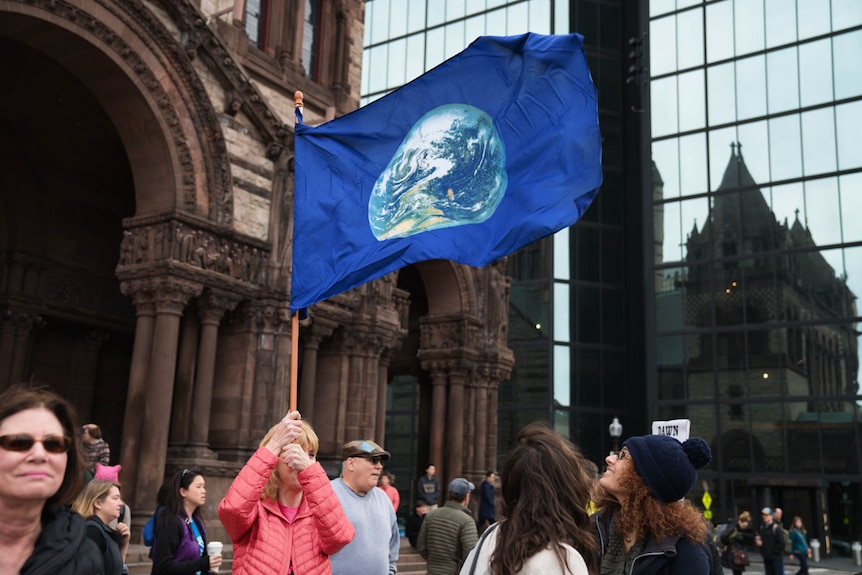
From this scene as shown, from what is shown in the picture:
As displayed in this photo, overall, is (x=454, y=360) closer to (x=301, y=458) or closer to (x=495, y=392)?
(x=495, y=392)

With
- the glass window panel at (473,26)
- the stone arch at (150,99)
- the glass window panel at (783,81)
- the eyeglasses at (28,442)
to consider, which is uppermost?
the glass window panel at (473,26)

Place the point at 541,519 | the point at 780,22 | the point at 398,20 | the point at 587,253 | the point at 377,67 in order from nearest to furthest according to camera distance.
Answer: the point at 541,519 < the point at 780,22 < the point at 587,253 < the point at 398,20 < the point at 377,67

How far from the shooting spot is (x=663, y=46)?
39.5 m

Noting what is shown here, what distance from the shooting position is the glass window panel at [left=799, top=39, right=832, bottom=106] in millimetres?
34781

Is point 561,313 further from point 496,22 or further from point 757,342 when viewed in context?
point 496,22

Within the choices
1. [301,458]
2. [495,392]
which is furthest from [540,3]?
[301,458]

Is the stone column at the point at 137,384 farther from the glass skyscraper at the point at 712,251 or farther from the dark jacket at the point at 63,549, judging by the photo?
the glass skyscraper at the point at 712,251

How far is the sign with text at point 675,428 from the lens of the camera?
19.2 feet

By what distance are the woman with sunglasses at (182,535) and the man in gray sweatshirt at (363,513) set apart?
1.15 meters

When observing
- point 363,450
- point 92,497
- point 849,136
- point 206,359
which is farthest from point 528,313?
point 92,497

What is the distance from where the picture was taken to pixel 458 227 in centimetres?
695

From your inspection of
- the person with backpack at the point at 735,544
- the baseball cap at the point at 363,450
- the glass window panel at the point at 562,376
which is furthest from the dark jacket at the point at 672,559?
the glass window panel at the point at 562,376

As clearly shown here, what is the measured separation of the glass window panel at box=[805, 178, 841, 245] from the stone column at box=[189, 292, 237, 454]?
26.4 m

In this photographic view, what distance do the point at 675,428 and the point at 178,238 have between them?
35.7ft
